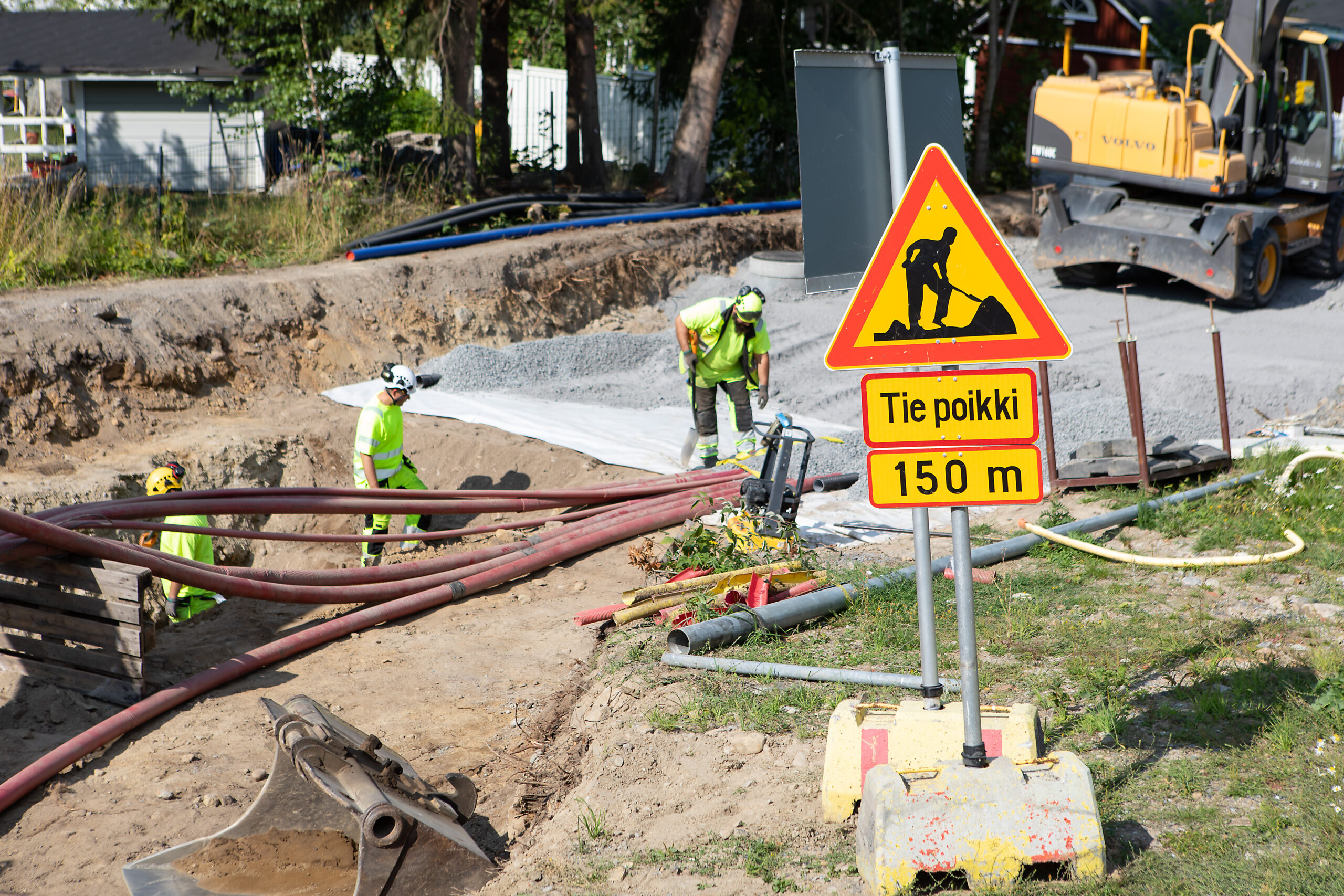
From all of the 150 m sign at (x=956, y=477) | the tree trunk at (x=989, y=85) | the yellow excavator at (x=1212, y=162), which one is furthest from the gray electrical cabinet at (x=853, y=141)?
the tree trunk at (x=989, y=85)

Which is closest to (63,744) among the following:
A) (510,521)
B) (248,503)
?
(248,503)

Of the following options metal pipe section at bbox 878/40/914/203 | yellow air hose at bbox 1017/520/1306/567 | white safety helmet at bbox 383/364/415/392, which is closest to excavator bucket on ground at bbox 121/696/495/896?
metal pipe section at bbox 878/40/914/203

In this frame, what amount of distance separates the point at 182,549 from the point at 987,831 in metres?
6.51

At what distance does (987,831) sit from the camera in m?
3.29

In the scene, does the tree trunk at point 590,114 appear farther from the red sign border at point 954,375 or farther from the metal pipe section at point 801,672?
the red sign border at point 954,375

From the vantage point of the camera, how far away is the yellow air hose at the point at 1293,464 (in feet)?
24.2

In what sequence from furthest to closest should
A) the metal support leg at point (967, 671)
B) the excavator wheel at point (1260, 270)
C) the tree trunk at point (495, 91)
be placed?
the tree trunk at point (495, 91), the excavator wheel at point (1260, 270), the metal support leg at point (967, 671)

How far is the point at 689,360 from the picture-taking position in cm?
939

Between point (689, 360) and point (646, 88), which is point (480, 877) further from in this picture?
point (646, 88)

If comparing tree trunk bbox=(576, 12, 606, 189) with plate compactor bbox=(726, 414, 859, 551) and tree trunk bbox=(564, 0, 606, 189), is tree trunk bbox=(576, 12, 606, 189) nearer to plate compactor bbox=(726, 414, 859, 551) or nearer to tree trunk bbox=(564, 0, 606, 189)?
tree trunk bbox=(564, 0, 606, 189)

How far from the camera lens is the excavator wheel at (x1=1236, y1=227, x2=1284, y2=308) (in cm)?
1292

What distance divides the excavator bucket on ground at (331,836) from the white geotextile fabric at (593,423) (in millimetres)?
4927

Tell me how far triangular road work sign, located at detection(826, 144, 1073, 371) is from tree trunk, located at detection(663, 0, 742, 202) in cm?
1404

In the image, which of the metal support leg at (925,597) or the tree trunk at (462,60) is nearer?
the metal support leg at (925,597)
